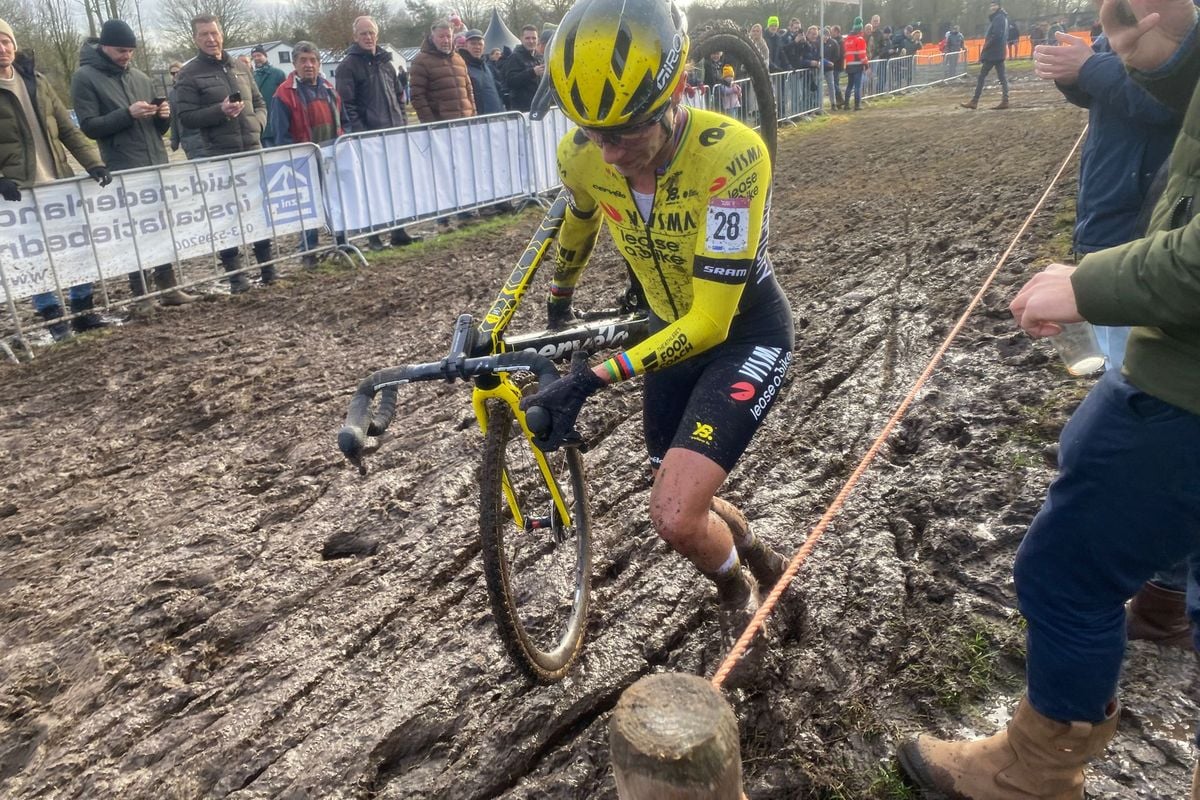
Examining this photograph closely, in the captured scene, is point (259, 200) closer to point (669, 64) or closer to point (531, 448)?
point (531, 448)

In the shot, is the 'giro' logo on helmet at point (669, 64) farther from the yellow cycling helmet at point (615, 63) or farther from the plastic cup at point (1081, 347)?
the plastic cup at point (1081, 347)

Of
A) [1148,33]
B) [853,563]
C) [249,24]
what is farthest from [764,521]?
[249,24]

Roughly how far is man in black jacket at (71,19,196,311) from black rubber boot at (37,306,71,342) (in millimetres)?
801

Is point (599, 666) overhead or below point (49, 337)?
below

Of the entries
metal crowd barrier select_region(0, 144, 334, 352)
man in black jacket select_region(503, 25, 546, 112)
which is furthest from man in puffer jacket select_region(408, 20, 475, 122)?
metal crowd barrier select_region(0, 144, 334, 352)

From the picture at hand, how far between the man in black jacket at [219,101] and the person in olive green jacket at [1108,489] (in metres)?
8.88

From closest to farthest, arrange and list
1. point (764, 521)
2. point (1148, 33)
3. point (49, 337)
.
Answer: point (1148, 33)
point (764, 521)
point (49, 337)

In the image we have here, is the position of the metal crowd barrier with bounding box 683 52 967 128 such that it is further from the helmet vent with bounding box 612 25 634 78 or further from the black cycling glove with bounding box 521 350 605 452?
the black cycling glove with bounding box 521 350 605 452

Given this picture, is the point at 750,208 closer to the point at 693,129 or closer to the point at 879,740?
the point at 693,129

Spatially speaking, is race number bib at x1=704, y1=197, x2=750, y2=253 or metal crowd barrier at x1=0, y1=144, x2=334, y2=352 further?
metal crowd barrier at x1=0, y1=144, x2=334, y2=352

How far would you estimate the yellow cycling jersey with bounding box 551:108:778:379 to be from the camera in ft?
9.62

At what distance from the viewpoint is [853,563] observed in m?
3.95

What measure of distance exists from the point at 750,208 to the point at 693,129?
39 cm

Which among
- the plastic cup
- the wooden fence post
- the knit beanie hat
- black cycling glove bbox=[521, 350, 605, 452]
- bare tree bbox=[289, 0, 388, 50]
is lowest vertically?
the plastic cup
